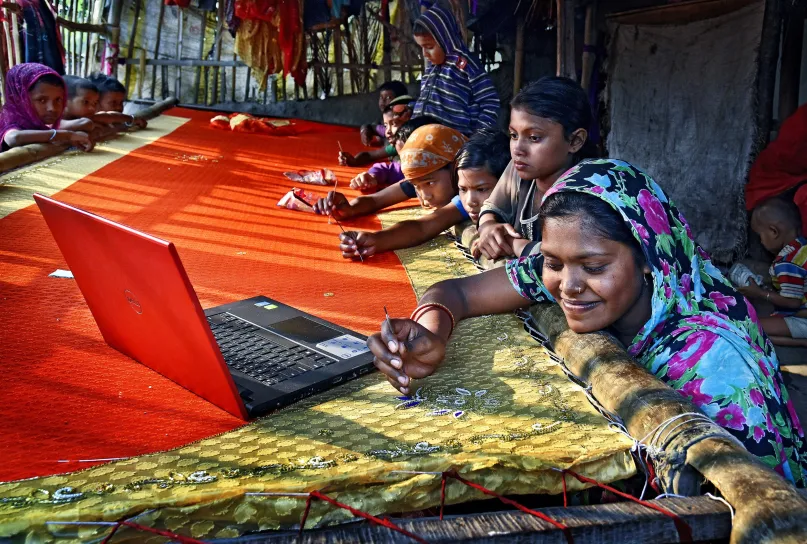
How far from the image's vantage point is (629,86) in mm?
5492

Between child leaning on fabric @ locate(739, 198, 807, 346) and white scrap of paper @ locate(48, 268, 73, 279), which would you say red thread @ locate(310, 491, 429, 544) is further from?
child leaning on fabric @ locate(739, 198, 807, 346)

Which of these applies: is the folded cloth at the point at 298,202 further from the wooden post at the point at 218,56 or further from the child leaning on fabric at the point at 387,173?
the wooden post at the point at 218,56

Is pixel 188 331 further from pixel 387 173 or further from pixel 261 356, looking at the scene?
pixel 387 173

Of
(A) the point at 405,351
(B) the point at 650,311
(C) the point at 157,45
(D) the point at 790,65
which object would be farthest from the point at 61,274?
(C) the point at 157,45

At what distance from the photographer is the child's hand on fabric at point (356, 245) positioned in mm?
2590

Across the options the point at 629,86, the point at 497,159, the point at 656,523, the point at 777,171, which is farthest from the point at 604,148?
the point at 656,523

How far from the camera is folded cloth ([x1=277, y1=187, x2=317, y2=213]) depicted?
3.40 metres

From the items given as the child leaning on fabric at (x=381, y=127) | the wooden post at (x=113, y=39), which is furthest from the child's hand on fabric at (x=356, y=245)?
the wooden post at (x=113, y=39)

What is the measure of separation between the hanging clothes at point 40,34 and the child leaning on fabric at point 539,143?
5.07 m

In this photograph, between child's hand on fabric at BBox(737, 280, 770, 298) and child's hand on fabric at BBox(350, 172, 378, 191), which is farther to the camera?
child's hand on fabric at BBox(350, 172, 378, 191)

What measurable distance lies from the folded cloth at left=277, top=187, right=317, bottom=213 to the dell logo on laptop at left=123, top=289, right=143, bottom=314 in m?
2.00

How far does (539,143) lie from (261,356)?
3.99 feet

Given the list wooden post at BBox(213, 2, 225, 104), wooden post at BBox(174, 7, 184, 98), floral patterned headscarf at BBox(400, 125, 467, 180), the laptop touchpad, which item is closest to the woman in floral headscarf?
the laptop touchpad

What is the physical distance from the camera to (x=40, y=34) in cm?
617
